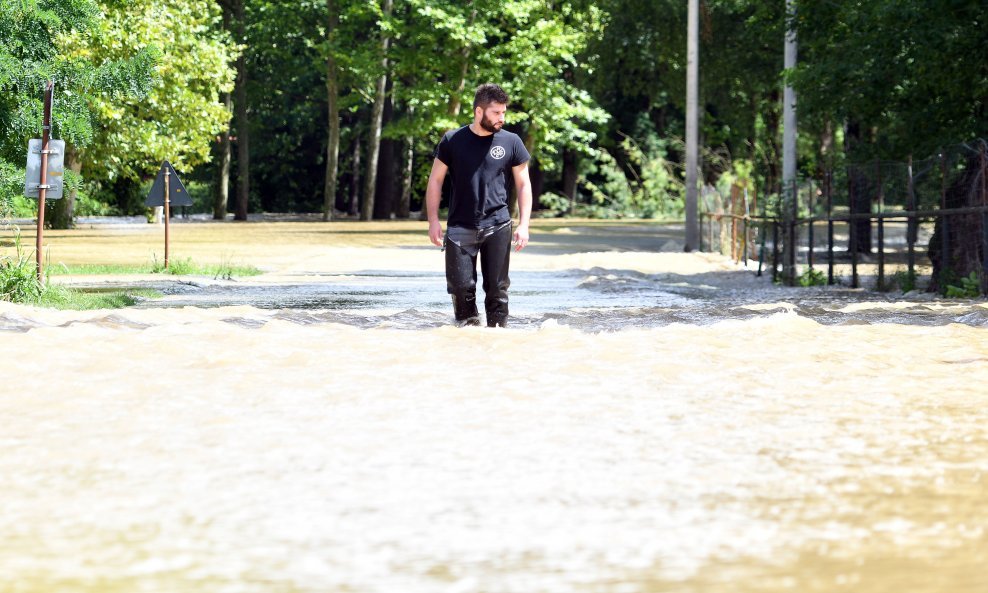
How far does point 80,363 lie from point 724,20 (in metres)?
36.2

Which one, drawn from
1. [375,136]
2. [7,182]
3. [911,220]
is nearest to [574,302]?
[911,220]

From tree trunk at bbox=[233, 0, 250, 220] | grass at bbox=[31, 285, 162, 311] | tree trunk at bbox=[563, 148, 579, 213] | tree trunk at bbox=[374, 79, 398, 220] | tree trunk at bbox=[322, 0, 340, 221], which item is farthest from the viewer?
tree trunk at bbox=[563, 148, 579, 213]

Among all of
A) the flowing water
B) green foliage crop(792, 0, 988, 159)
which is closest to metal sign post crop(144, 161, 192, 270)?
green foliage crop(792, 0, 988, 159)

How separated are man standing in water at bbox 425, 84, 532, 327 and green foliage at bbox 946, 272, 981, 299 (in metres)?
8.38

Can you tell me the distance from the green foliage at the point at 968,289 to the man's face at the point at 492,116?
8841 mm

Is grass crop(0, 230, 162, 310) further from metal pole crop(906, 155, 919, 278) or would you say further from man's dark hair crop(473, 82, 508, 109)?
metal pole crop(906, 155, 919, 278)

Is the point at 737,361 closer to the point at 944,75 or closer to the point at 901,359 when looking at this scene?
the point at 901,359

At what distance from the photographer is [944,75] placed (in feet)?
71.9

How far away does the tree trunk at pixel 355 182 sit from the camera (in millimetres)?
72713

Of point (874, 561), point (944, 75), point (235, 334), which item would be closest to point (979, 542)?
point (874, 561)

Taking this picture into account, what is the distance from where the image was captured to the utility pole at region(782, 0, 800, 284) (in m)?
26.2

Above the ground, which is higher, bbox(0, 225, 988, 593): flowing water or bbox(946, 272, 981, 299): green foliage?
bbox(946, 272, 981, 299): green foliage

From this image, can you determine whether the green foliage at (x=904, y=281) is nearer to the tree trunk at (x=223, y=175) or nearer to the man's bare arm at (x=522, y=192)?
the man's bare arm at (x=522, y=192)

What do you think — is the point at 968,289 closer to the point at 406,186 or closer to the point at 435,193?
the point at 435,193
